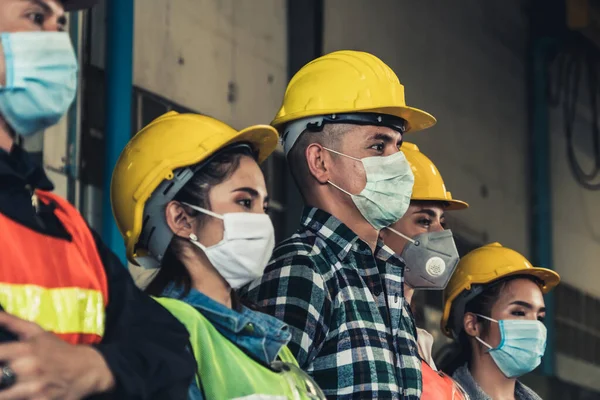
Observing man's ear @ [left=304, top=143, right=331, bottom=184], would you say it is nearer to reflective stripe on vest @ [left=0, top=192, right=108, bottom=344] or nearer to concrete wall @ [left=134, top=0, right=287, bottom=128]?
reflective stripe on vest @ [left=0, top=192, right=108, bottom=344]

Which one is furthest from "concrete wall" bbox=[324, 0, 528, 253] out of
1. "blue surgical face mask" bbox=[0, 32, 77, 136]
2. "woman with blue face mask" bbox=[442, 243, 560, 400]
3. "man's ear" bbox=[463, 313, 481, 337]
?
"blue surgical face mask" bbox=[0, 32, 77, 136]

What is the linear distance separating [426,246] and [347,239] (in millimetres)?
738

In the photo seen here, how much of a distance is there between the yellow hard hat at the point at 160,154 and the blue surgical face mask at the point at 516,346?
180 cm

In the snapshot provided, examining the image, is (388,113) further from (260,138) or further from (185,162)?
(185,162)

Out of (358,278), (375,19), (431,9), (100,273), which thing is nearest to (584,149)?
(431,9)

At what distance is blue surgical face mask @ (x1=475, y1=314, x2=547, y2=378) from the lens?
15.0ft

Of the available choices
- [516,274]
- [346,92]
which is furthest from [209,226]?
[516,274]

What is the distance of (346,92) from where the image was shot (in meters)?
3.63

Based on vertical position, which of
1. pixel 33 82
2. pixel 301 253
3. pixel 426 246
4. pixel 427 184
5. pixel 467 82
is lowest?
pixel 467 82

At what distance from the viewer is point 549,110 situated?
940 cm

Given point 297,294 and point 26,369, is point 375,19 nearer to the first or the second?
point 297,294

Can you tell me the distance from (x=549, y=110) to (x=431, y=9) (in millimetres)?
1913

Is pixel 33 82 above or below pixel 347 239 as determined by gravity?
above

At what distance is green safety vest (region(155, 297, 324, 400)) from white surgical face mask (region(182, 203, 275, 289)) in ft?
Result: 0.62
